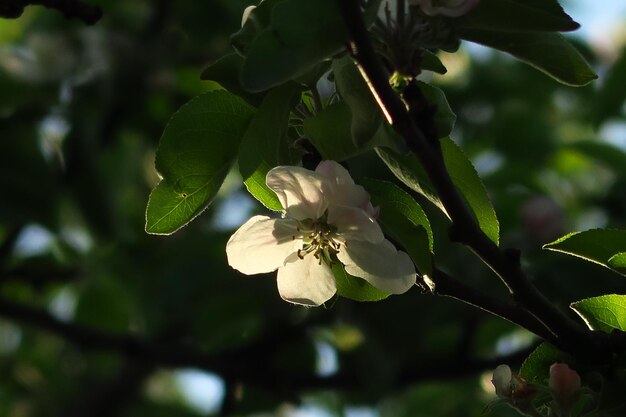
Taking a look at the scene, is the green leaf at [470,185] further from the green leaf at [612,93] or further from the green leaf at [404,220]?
the green leaf at [612,93]

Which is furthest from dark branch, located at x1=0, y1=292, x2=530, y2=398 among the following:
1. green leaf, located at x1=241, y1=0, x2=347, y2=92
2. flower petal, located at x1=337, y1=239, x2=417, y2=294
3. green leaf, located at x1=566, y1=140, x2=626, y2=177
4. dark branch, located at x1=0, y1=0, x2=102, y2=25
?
green leaf, located at x1=241, y1=0, x2=347, y2=92

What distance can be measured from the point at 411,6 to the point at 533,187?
6.79 feet

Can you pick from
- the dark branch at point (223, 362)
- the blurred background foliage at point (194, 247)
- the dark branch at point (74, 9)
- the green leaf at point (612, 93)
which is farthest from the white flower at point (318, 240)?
the green leaf at point (612, 93)

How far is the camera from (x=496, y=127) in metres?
3.41

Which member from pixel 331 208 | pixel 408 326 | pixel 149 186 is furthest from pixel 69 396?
pixel 331 208

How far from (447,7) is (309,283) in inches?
13.5

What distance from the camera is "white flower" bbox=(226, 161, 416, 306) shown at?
3.68 feet

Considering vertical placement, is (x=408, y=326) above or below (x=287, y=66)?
below

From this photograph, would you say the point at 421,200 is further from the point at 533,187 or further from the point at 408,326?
the point at 533,187

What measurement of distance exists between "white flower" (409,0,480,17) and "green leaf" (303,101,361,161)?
0.12m

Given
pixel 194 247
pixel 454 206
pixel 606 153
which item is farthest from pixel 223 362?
pixel 454 206

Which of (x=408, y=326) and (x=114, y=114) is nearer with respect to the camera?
(x=408, y=326)

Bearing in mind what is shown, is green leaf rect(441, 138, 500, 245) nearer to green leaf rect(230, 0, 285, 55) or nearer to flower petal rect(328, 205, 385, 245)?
flower petal rect(328, 205, 385, 245)

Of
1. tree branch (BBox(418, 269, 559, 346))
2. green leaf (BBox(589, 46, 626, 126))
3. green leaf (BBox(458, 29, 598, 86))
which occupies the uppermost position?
green leaf (BBox(458, 29, 598, 86))
